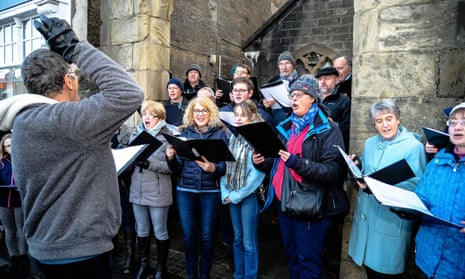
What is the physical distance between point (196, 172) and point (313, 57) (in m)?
7.39

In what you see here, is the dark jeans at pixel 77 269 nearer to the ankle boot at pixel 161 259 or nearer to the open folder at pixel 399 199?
the open folder at pixel 399 199

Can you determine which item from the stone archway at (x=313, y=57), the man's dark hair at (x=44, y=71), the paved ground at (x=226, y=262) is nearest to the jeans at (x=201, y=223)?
the paved ground at (x=226, y=262)

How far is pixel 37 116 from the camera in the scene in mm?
1521

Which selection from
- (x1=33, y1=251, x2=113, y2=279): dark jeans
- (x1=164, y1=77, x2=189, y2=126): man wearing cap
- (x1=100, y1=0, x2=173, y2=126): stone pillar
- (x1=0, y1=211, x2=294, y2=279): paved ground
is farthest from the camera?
(x1=100, y1=0, x2=173, y2=126): stone pillar

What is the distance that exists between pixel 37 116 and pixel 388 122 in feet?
7.44

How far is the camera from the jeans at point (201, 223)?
10.7 ft

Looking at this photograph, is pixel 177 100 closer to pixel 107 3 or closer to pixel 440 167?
pixel 107 3

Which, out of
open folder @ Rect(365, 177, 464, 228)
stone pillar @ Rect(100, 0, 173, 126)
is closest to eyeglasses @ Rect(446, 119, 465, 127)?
open folder @ Rect(365, 177, 464, 228)

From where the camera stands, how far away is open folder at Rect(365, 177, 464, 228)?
1940mm

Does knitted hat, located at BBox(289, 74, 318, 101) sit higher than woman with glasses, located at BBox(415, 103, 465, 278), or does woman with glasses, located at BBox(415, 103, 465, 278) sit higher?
knitted hat, located at BBox(289, 74, 318, 101)

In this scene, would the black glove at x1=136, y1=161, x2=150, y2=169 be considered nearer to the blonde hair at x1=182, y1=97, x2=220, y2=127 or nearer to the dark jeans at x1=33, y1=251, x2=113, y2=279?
the blonde hair at x1=182, y1=97, x2=220, y2=127

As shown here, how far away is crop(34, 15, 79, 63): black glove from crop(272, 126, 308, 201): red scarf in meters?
1.75

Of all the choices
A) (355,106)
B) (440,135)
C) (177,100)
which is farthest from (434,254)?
(177,100)

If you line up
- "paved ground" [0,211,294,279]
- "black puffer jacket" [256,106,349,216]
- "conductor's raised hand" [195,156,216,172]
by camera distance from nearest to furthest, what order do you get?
"black puffer jacket" [256,106,349,216], "conductor's raised hand" [195,156,216,172], "paved ground" [0,211,294,279]
